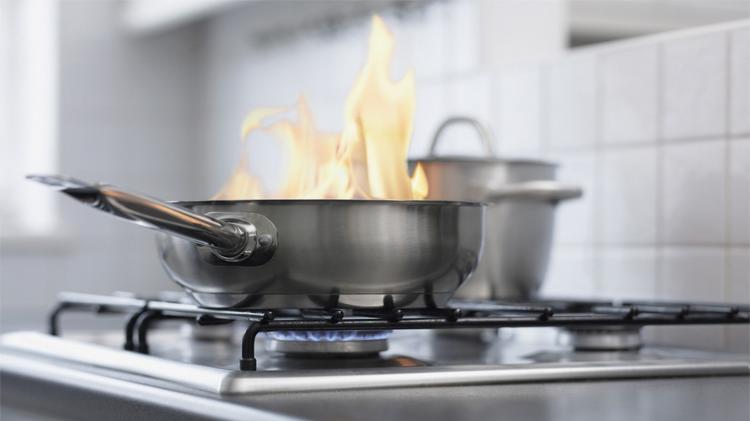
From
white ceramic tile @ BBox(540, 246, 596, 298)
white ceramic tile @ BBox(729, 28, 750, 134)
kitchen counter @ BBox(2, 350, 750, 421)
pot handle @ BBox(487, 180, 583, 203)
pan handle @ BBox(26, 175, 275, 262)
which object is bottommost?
kitchen counter @ BBox(2, 350, 750, 421)

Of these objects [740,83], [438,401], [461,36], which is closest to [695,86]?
[740,83]

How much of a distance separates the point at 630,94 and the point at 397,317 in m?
0.70

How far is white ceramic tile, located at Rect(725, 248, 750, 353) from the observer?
1255mm

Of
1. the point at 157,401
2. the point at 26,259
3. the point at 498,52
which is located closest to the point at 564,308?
the point at 157,401

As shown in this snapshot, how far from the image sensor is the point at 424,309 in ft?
3.13

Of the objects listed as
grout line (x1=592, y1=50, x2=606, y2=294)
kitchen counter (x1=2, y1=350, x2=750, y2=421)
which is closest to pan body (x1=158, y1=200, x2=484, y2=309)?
kitchen counter (x1=2, y1=350, x2=750, y2=421)

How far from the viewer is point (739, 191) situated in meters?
1.28

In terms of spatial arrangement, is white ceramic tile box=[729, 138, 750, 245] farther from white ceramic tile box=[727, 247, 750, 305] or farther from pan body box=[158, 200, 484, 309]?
pan body box=[158, 200, 484, 309]

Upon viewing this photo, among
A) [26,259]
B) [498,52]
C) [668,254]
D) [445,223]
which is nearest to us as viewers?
[445,223]

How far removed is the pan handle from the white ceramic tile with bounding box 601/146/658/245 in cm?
68

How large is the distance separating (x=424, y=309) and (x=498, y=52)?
96 cm

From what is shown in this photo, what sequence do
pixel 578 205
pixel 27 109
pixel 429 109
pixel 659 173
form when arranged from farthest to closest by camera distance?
1. pixel 27 109
2. pixel 429 109
3. pixel 578 205
4. pixel 659 173

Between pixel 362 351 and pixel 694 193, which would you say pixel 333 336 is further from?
pixel 694 193

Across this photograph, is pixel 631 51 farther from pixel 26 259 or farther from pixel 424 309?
pixel 26 259
